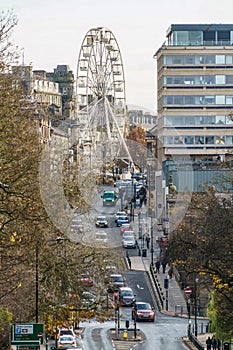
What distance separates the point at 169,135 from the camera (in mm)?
146125

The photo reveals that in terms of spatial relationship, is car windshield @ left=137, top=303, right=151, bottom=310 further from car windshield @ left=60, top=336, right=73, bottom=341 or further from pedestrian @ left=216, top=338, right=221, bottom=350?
car windshield @ left=60, top=336, right=73, bottom=341

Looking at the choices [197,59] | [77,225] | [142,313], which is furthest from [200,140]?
[77,225]

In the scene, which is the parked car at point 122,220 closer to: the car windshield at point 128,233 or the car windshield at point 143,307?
the car windshield at point 128,233

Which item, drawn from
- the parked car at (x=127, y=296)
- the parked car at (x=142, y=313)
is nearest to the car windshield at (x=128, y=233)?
the parked car at (x=127, y=296)

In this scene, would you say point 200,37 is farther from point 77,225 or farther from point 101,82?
point 77,225

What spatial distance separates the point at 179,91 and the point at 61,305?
99.0m

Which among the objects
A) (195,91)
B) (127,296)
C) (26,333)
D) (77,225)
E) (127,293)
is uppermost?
(195,91)

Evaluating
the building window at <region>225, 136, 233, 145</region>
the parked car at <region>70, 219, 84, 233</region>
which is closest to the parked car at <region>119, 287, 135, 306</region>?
the parked car at <region>70, 219, 84, 233</region>

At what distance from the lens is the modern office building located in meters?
140

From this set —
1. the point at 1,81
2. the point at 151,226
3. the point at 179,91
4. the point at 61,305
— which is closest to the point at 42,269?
the point at 61,305

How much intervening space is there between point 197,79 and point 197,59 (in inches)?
97.4

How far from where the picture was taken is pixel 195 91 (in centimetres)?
14225

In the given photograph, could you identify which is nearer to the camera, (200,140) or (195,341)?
(195,341)

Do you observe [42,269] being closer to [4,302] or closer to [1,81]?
[4,302]
